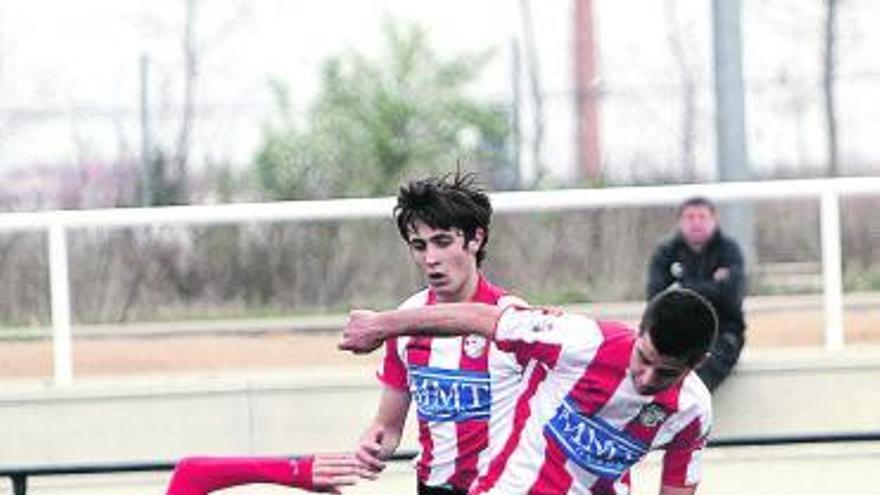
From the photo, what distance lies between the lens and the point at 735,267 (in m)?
9.79

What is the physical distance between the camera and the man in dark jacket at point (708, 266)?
977 centimetres

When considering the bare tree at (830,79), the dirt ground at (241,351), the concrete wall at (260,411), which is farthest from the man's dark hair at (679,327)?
the bare tree at (830,79)

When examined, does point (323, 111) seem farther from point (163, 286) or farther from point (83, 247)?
point (83, 247)

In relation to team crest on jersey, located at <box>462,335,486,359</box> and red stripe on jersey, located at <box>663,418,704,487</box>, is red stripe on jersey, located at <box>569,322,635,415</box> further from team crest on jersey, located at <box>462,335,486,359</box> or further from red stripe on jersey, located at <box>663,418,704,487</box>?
team crest on jersey, located at <box>462,335,486,359</box>

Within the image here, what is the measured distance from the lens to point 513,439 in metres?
5.28

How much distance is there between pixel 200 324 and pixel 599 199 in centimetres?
186

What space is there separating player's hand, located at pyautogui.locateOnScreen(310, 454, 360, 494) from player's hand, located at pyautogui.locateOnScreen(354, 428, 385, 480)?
0.6 inches

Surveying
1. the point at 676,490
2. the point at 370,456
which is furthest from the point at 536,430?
the point at 370,456

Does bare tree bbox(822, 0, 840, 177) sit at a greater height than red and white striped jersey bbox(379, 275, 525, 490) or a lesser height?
greater

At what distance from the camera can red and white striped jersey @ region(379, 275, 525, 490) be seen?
234 inches

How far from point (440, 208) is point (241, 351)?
5013 mm

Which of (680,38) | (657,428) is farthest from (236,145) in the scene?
(657,428)

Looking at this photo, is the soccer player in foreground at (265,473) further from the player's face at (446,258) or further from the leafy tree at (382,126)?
the leafy tree at (382,126)

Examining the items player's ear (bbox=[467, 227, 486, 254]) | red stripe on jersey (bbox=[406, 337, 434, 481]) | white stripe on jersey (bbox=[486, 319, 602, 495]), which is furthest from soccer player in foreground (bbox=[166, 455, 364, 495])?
white stripe on jersey (bbox=[486, 319, 602, 495])
